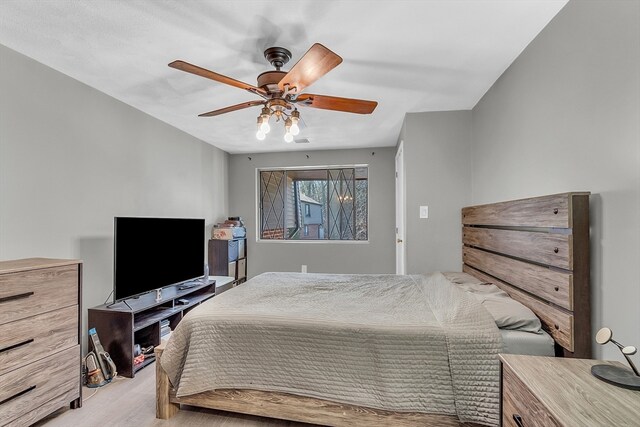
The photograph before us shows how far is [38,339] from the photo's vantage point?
1809 mm

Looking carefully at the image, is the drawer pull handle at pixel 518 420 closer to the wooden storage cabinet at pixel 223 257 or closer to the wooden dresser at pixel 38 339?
the wooden dresser at pixel 38 339

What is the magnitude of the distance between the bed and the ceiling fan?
1256mm

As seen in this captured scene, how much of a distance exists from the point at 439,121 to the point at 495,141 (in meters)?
0.76

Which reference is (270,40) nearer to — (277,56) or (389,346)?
(277,56)

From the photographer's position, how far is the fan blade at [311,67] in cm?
152

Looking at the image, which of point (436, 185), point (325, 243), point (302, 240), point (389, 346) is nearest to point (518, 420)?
point (389, 346)

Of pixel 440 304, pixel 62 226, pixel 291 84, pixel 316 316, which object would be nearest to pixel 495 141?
pixel 440 304

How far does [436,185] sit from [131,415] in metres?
3.15

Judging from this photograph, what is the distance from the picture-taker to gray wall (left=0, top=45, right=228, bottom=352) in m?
2.08

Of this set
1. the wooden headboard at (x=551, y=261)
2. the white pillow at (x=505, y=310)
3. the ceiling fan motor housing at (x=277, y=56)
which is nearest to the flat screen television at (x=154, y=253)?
the ceiling fan motor housing at (x=277, y=56)

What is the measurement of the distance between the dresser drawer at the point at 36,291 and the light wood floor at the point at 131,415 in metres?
0.71

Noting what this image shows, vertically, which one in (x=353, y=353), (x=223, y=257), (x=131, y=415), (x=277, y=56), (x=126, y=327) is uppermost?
(x=277, y=56)

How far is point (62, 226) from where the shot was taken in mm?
2385

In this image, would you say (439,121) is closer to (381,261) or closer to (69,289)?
(381,261)
